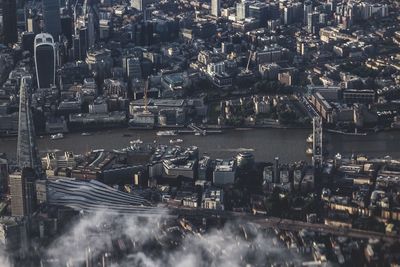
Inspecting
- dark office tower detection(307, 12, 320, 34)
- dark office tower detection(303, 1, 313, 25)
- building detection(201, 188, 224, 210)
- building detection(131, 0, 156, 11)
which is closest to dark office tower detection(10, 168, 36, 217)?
building detection(201, 188, 224, 210)

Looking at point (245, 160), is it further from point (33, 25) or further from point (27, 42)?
point (33, 25)

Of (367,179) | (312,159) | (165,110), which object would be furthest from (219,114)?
(367,179)

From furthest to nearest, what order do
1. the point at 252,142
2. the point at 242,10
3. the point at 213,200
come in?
1. the point at 242,10
2. the point at 252,142
3. the point at 213,200

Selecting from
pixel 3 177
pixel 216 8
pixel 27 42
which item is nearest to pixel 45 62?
pixel 27 42

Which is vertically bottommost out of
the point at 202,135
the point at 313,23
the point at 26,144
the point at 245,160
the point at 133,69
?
the point at 245,160

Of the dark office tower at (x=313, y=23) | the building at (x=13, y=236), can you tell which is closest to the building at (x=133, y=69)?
the dark office tower at (x=313, y=23)

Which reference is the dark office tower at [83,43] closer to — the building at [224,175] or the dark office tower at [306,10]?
the dark office tower at [306,10]
